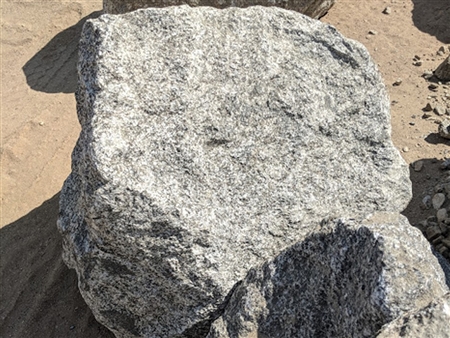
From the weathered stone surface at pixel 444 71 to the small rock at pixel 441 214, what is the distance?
5.36ft

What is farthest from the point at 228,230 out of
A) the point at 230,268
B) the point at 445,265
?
the point at 445,265

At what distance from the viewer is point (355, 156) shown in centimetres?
277

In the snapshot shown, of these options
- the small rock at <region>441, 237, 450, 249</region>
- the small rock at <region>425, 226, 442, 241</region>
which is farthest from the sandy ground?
the small rock at <region>441, 237, 450, 249</region>

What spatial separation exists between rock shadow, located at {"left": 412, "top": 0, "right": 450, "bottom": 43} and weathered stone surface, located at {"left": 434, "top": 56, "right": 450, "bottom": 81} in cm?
68

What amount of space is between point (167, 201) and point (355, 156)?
3.19 ft

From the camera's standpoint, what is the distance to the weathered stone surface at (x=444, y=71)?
4561mm

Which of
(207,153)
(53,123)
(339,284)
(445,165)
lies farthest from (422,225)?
(53,123)

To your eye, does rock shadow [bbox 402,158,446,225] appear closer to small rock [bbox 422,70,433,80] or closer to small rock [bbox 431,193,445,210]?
small rock [bbox 431,193,445,210]

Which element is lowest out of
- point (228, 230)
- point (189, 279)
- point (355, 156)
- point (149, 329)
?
point (149, 329)

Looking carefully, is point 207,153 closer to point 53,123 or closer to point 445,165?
point 445,165

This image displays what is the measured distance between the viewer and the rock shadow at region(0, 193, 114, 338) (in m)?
3.37

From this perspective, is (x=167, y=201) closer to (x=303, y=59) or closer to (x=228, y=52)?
(x=228, y=52)

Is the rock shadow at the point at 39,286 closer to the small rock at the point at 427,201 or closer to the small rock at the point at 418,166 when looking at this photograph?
the small rock at the point at 427,201

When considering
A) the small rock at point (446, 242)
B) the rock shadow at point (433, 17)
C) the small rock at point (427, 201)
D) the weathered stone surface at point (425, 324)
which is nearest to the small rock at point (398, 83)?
the rock shadow at point (433, 17)
